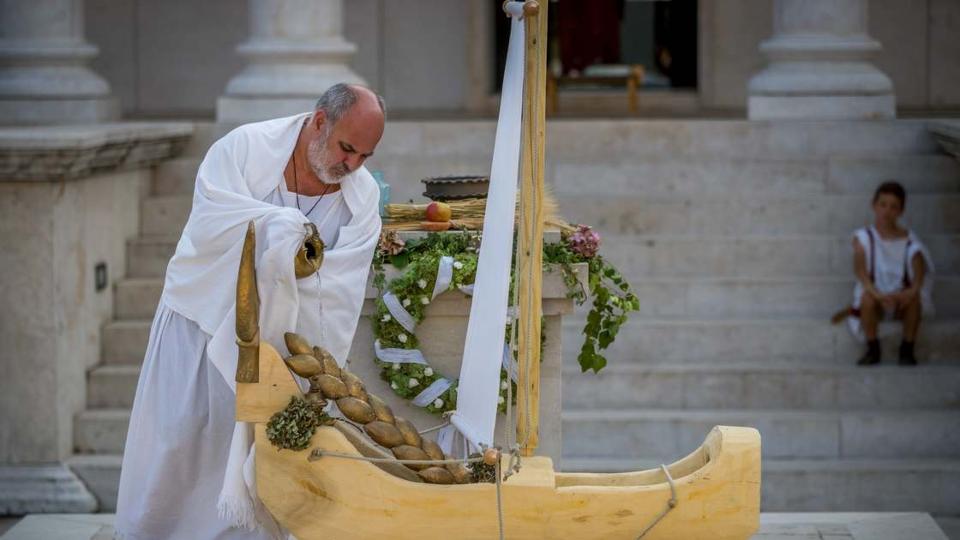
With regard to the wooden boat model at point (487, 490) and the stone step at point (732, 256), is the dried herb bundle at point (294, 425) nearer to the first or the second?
the wooden boat model at point (487, 490)

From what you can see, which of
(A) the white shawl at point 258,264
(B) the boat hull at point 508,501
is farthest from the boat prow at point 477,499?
(A) the white shawl at point 258,264

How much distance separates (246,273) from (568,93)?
9588mm

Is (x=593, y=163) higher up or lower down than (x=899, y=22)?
lower down

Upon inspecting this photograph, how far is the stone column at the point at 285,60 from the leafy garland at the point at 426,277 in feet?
13.9

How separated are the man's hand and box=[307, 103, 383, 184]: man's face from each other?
0.36m

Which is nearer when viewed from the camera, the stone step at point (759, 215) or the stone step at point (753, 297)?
the stone step at point (753, 297)

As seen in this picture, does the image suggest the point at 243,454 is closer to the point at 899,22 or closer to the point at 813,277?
the point at 813,277

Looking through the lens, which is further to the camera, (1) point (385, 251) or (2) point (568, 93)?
(2) point (568, 93)

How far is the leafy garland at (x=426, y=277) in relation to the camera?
663 centimetres

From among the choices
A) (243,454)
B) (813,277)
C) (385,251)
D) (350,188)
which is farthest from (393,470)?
(813,277)

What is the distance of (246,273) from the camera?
16.0 ft

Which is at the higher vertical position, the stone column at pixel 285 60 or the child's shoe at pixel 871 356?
the stone column at pixel 285 60

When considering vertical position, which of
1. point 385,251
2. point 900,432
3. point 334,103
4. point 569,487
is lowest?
point 900,432

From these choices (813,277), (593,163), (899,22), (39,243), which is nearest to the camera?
(39,243)
